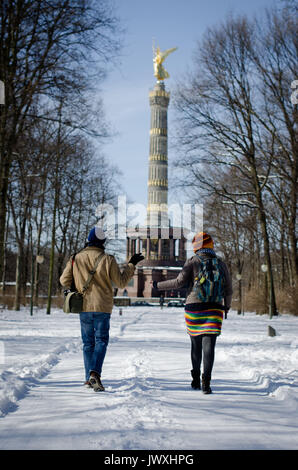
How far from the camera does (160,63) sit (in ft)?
279

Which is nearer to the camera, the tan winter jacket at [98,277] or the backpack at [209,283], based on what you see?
the backpack at [209,283]

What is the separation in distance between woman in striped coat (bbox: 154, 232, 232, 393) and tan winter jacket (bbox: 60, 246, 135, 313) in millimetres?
537

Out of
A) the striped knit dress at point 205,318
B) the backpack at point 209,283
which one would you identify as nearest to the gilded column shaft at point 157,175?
the backpack at point 209,283

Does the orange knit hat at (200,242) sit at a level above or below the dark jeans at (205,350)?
above

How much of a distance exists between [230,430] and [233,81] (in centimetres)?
1934

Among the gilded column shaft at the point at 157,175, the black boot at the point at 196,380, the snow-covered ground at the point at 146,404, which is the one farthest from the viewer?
the gilded column shaft at the point at 157,175

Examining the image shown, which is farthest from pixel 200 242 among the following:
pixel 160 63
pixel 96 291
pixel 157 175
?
pixel 160 63

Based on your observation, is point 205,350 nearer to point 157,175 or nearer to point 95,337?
point 95,337

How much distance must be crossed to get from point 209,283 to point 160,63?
8387cm

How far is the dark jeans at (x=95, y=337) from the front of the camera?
6.04 meters

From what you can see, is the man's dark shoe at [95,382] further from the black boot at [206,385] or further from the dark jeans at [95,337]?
the black boot at [206,385]

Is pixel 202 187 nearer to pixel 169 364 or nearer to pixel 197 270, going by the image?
pixel 169 364

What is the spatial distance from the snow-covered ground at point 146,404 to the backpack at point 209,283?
1052mm

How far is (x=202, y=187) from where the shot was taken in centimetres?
2144
